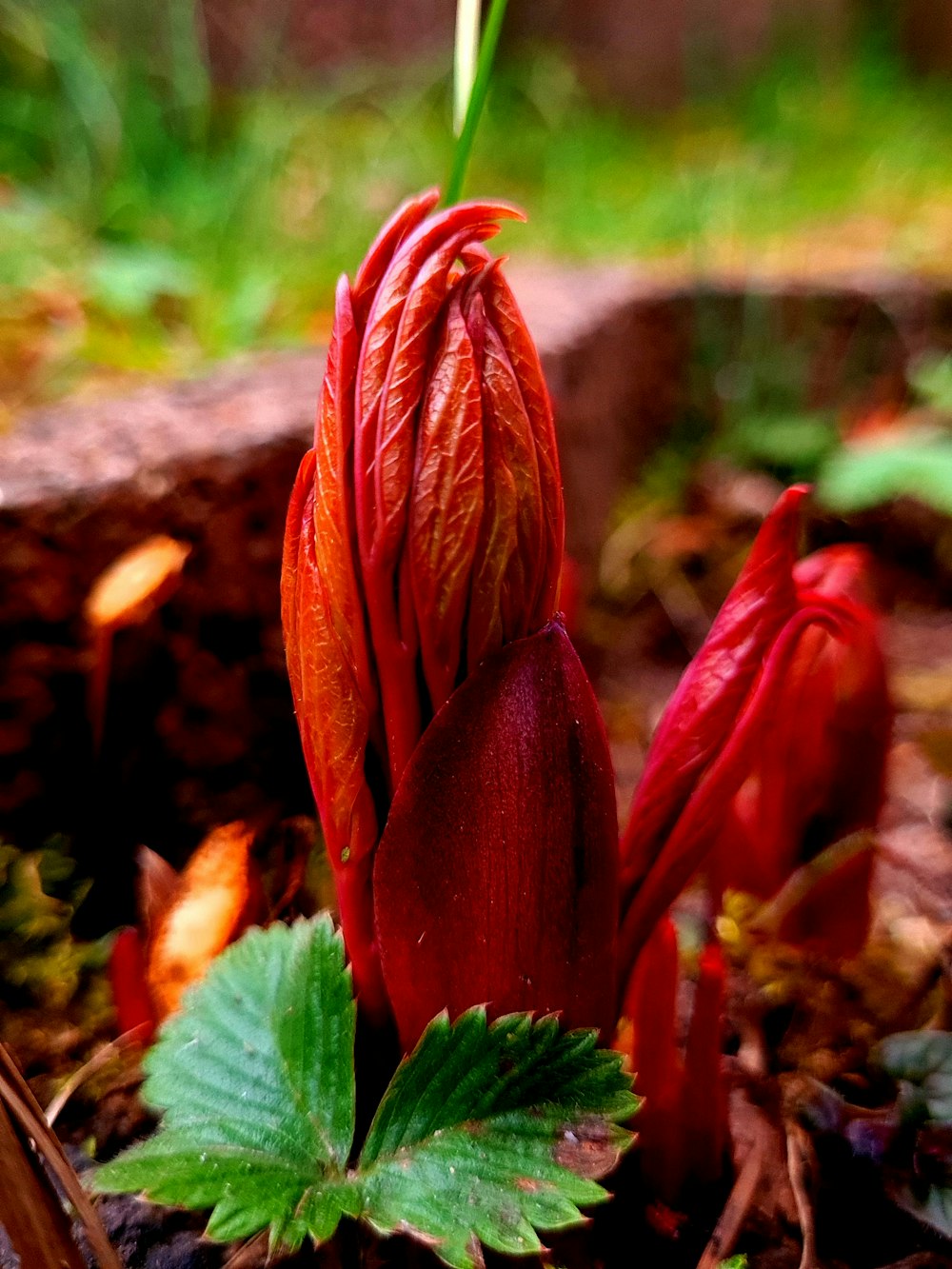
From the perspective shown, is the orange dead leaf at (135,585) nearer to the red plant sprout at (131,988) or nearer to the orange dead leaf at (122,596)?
the orange dead leaf at (122,596)

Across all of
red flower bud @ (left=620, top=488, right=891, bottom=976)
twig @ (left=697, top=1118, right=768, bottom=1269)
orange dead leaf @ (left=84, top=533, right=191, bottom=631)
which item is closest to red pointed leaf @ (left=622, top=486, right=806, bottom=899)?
red flower bud @ (left=620, top=488, right=891, bottom=976)

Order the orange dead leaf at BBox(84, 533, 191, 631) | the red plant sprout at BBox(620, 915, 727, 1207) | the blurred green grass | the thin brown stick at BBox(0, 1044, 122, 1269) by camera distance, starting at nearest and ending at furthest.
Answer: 1. the thin brown stick at BBox(0, 1044, 122, 1269)
2. the red plant sprout at BBox(620, 915, 727, 1207)
3. the orange dead leaf at BBox(84, 533, 191, 631)
4. the blurred green grass

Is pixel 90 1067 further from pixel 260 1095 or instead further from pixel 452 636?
pixel 452 636

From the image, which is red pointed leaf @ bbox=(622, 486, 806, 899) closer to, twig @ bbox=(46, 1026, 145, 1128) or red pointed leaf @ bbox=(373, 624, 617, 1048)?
red pointed leaf @ bbox=(373, 624, 617, 1048)

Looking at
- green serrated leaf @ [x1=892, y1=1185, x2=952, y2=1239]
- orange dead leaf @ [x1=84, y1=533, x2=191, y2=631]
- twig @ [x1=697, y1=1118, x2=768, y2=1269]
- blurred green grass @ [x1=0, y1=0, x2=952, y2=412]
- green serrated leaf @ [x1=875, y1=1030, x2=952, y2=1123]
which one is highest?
blurred green grass @ [x1=0, y1=0, x2=952, y2=412]

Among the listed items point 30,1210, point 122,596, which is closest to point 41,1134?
point 30,1210

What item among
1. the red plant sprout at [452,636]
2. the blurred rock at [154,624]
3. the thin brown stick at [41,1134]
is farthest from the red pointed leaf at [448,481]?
the blurred rock at [154,624]
